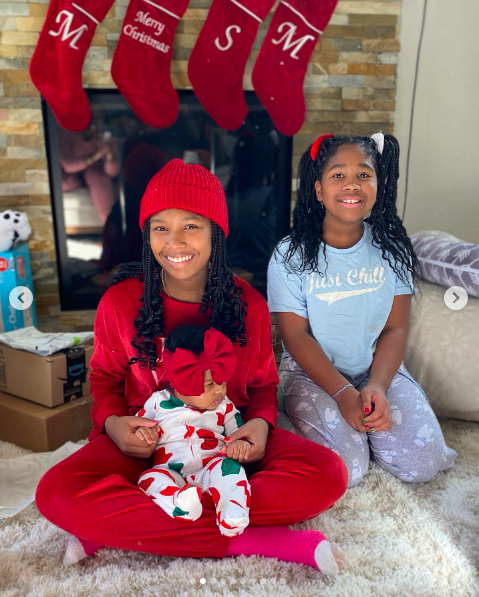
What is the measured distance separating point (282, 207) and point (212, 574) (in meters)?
1.74

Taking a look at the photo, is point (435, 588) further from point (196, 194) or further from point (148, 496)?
point (196, 194)

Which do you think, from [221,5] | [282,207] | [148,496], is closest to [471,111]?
[282,207]

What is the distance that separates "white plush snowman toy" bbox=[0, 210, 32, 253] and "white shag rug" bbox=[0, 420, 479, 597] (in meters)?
1.16

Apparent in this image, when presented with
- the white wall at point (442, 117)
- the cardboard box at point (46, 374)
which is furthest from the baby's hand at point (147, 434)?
the white wall at point (442, 117)

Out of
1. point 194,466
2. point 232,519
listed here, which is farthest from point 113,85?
point 232,519

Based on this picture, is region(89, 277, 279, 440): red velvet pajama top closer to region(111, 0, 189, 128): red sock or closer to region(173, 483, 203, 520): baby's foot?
region(173, 483, 203, 520): baby's foot

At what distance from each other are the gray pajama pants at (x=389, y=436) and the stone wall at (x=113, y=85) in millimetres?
1343

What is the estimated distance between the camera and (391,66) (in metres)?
2.38

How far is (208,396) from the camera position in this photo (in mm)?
1090

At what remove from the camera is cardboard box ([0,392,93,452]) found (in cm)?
145

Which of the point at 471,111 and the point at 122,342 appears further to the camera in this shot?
the point at 471,111

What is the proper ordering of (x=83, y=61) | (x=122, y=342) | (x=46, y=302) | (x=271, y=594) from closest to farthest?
1. (x=271, y=594)
2. (x=122, y=342)
3. (x=83, y=61)
4. (x=46, y=302)

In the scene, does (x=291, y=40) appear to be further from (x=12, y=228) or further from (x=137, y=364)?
(x=137, y=364)

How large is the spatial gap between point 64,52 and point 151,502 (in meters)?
1.76
